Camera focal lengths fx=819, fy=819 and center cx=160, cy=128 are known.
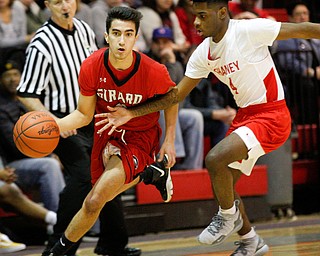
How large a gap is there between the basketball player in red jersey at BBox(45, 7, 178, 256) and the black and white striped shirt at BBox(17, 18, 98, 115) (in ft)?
2.48

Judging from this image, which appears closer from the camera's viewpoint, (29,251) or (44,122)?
(44,122)

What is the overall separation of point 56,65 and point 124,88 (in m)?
1.10

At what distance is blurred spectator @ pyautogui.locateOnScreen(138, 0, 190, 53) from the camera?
9.18 meters

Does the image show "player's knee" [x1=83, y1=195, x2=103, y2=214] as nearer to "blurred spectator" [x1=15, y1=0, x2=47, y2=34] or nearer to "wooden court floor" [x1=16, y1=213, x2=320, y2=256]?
"wooden court floor" [x1=16, y1=213, x2=320, y2=256]

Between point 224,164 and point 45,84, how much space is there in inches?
73.7

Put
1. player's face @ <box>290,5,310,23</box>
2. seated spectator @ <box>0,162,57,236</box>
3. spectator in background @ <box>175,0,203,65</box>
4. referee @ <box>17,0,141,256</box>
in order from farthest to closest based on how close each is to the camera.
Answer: player's face @ <box>290,5,310,23</box>, spectator in background @ <box>175,0,203,65</box>, seated spectator @ <box>0,162,57,236</box>, referee @ <box>17,0,141,256</box>

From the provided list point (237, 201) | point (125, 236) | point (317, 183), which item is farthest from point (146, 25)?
point (237, 201)

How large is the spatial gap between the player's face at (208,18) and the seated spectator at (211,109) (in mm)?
3116

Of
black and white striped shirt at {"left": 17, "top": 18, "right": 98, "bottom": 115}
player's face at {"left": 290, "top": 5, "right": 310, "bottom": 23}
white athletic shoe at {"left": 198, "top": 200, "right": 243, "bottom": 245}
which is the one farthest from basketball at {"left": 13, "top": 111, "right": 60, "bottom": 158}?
player's face at {"left": 290, "top": 5, "right": 310, "bottom": 23}

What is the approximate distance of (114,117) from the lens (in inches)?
219

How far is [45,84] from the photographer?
6.48 m

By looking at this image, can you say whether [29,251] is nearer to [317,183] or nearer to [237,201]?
[237,201]

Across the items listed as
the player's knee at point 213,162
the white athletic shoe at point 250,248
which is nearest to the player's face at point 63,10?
the player's knee at point 213,162

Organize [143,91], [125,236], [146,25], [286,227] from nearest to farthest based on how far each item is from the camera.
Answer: [143,91]
[125,236]
[286,227]
[146,25]
